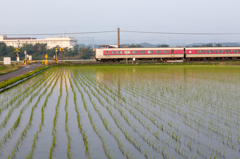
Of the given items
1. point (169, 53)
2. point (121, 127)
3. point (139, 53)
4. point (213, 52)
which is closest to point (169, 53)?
point (169, 53)

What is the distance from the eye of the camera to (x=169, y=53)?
189 feet

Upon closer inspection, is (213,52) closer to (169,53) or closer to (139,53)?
(169,53)

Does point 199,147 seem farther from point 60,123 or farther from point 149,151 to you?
point 60,123

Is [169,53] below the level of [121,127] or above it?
above

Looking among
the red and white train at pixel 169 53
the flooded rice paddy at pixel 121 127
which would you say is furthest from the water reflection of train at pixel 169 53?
the flooded rice paddy at pixel 121 127

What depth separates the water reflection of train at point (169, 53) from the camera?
57156mm

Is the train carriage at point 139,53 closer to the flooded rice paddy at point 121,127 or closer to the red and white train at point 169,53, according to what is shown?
the red and white train at point 169,53

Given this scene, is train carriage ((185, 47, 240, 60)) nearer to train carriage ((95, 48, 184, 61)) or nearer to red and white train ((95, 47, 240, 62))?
red and white train ((95, 47, 240, 62))

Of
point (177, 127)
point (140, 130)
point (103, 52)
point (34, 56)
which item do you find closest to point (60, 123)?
point (140, 130)

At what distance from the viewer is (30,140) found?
7.31m

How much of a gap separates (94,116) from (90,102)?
10.5ft

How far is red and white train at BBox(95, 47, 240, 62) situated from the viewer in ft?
188

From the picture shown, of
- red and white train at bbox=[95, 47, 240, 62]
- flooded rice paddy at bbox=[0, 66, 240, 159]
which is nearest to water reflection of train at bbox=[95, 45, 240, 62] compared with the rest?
red and white train at bbox=[95, 47, 240, 62]

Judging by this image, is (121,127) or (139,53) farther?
(139,53)
